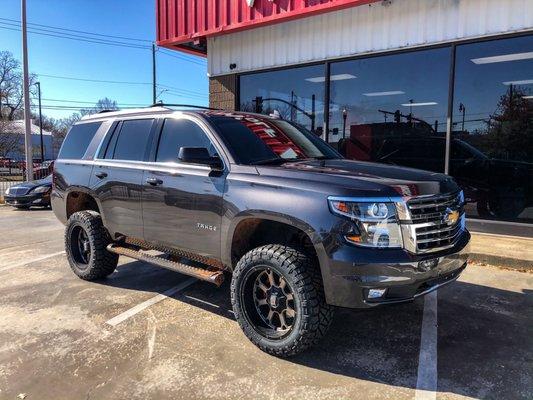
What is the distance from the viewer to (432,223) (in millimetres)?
3418

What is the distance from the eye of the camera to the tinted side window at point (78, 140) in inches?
229

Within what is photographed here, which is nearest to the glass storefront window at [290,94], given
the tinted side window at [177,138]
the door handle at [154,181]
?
the tinted side window at [177,138]

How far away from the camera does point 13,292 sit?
5.27 metres

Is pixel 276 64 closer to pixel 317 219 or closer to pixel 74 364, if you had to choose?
pixel 317 219

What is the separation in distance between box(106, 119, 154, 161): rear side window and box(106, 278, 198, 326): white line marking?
5.00ft

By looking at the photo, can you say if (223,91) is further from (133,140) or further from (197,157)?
(197,157)

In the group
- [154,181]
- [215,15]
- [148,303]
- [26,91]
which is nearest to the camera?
[154,181]

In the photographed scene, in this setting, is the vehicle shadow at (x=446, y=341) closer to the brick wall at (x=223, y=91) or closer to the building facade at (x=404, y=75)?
the building facade at (x=404, y=75)

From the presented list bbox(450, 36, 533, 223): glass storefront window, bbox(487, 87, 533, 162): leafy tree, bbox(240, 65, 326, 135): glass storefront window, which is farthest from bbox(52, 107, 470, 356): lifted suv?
bbox(240, 65, 326, 135): glass storefront window

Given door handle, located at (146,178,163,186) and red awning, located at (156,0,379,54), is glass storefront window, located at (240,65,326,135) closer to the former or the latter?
red awning, located at (156,0,379,54)

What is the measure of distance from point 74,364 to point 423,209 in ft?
9.47

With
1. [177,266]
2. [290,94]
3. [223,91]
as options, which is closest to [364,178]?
[177,266]

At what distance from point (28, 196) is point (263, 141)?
11.6m

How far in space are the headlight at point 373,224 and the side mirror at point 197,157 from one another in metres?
1.35
